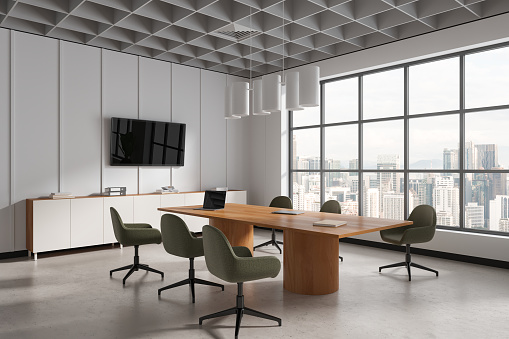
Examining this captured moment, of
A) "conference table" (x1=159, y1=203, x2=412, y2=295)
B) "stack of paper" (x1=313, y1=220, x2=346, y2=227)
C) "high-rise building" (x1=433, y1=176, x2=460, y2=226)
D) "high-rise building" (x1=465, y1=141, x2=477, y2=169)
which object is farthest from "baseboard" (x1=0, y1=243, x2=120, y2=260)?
"high-rise building" (x1=465, y1=141, x2=477, y2=169)

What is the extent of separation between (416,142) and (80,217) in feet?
18.4

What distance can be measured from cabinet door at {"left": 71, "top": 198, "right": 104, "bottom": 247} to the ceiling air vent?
3.32 m

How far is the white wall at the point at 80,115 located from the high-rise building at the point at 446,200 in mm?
4415

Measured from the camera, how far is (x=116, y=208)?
6965 millimetres

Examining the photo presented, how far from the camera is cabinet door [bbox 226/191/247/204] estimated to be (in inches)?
341

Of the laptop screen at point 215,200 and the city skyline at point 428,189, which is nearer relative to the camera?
the laptop screen at point 215,200

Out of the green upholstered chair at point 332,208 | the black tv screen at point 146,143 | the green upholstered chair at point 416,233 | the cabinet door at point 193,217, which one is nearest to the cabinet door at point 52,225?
the black tv screen at point 146,143

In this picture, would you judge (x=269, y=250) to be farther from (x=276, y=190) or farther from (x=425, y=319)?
(x=425, y=319)

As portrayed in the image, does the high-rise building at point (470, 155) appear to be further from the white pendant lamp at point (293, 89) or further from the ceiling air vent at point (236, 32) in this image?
the ceiling air vent at point (236, 32)

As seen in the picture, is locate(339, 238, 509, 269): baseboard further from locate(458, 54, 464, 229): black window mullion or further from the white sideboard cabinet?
the white sideboard cabinet

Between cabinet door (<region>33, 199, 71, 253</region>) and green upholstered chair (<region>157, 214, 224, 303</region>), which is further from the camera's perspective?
cabinet door (<region>33, 199, 71, 253</region>)

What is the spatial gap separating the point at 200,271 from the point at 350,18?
4068 mm

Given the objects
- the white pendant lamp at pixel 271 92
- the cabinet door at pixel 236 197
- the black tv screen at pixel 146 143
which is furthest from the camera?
the cabinet door at pixel 236 197

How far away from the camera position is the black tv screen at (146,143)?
290 inches
